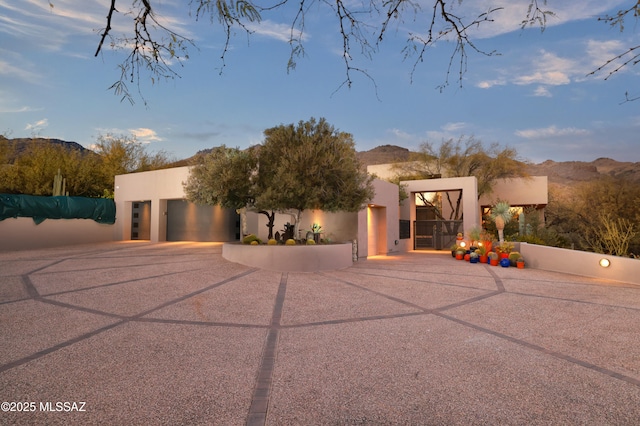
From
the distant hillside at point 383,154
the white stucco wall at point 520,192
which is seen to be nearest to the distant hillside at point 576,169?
the distant hillside at point 383,154

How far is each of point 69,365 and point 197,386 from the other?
1558 millimetres

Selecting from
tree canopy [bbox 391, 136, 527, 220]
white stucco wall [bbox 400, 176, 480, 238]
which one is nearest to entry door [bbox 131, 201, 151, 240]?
white stucco wall [bbox 400, 176, 480, 238]

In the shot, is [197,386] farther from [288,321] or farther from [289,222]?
[289,222]

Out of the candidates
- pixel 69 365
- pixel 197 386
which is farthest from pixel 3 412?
pixel 197 386

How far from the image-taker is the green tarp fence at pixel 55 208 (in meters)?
15.7

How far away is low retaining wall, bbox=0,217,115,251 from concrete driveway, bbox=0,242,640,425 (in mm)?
10059

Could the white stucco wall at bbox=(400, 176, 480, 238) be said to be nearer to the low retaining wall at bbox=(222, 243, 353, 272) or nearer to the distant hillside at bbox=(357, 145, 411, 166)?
the low retaining wall at bbox=(222, 243, 353, 272)

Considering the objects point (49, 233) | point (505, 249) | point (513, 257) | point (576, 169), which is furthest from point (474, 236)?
point (576, 169)

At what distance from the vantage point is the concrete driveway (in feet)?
9.27

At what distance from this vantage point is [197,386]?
321 centimetres

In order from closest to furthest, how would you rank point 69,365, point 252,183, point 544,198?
point 69,365 → point 252,183 → point 544,198

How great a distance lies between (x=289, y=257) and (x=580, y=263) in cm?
929

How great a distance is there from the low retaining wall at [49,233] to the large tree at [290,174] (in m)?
9.71

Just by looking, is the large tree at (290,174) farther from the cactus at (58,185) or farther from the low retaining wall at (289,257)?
the cactus at (58,185)
